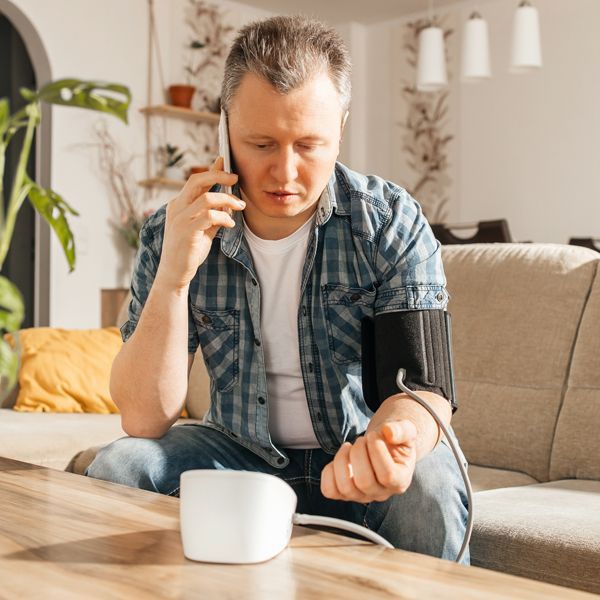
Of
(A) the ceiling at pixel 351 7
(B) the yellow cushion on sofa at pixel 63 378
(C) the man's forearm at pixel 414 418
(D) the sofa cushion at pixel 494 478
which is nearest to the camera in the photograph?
(C) the man's forearm at pixel 414 418

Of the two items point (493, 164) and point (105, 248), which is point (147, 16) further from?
point (493, 164)

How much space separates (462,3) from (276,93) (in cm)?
556

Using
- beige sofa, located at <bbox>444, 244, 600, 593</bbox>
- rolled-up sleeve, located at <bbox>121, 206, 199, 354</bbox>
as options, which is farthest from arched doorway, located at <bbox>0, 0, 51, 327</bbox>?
rolled-up sleeve, located at <bbox>121, 206, 199, 354</bbox>

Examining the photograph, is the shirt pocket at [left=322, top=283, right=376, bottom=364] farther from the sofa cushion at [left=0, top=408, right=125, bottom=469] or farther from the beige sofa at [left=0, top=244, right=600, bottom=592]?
the sofa cushion at [left=0, top=408, right=125, bottom=469]

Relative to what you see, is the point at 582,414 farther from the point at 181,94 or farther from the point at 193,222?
the point at 181,94

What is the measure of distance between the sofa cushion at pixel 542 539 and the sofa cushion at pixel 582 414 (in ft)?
0.99

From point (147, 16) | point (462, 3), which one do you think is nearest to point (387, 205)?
point (147, 16)

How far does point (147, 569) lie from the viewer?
89 centimetres

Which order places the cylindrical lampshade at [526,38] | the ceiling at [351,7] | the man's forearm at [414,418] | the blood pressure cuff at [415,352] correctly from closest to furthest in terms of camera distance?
the man's forearm at [414,418] → the blood pressure cuff at [415,352] → the cylindrical lampshade at [526,38] → the ceiling at [351,7]

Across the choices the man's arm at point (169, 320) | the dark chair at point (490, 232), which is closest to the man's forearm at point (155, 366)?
the man's arm at point (169, 320)

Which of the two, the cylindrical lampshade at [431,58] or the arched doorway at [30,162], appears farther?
the arched doorway at [30,162]

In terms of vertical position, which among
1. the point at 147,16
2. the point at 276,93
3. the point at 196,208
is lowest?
the point at 196,208

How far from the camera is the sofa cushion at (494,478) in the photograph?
195cm

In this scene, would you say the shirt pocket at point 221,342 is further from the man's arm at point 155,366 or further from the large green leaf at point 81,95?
the large green leaf at point 81,95
